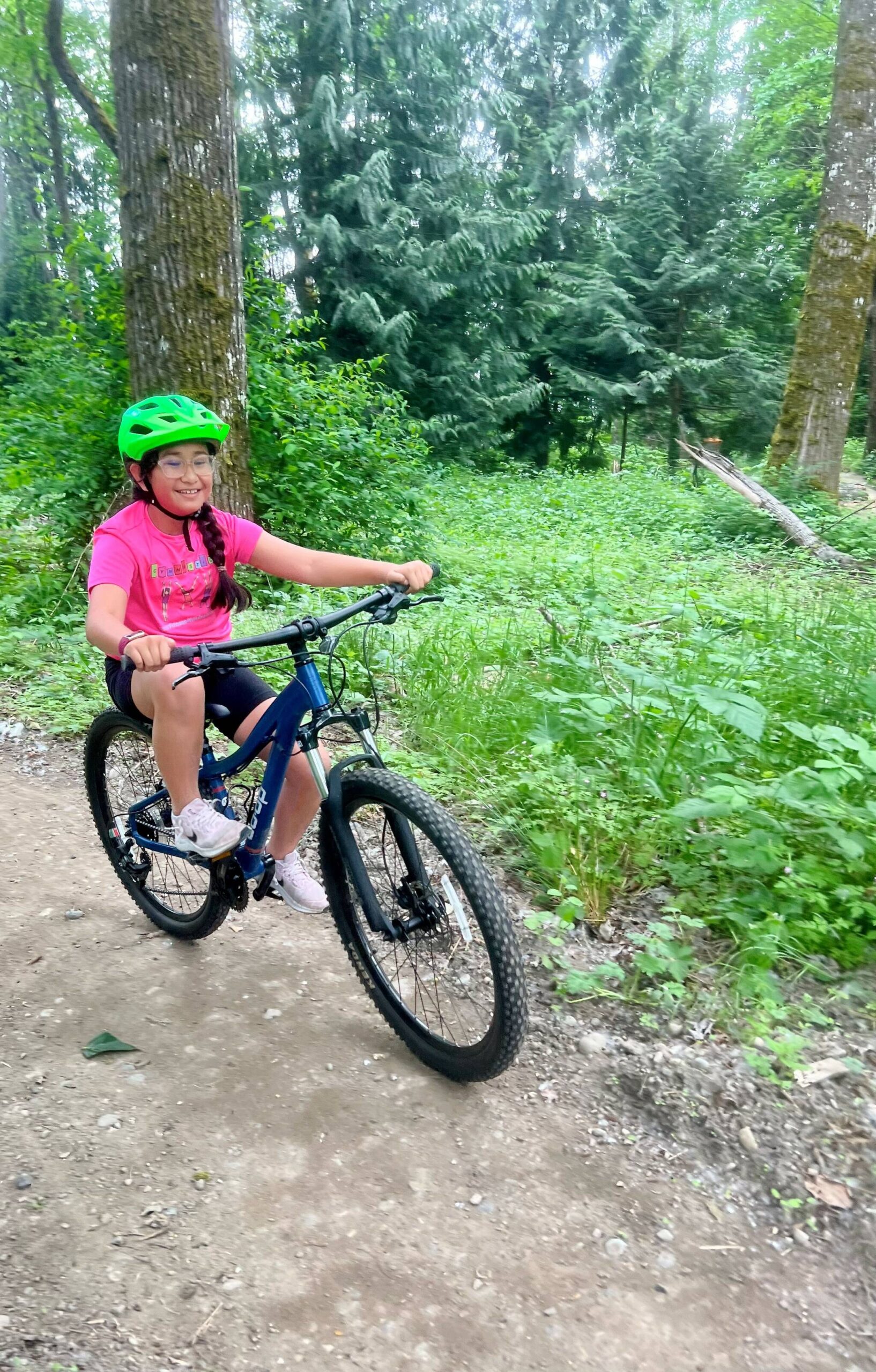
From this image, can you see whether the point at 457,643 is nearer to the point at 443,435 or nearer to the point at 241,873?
the point at 241,873

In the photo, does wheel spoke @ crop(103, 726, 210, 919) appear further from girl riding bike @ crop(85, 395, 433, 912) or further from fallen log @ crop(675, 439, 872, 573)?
fallen log @ crop(675, 439, 872, 573)

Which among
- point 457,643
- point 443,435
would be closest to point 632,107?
point 443,435

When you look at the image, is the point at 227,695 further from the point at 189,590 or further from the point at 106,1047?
the point at 106,1047

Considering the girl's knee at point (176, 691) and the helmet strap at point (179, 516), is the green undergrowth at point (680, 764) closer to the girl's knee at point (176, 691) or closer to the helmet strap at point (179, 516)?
the girl's knee at point (176, 691)

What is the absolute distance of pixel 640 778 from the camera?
3738 mm

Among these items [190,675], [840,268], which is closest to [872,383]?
[840,268]

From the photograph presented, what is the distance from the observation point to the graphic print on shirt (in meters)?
2.89

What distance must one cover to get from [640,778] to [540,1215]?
187cm

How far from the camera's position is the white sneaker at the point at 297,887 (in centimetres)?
299

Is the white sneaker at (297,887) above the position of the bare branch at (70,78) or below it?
below

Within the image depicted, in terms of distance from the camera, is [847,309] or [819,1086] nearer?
[819,1086]

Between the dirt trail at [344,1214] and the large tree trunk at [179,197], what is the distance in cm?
477

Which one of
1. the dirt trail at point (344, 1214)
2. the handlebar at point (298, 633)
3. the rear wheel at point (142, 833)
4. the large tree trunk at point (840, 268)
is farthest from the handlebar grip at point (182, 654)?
the large tree trunk at point (840, 268)

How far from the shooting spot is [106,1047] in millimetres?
2818
